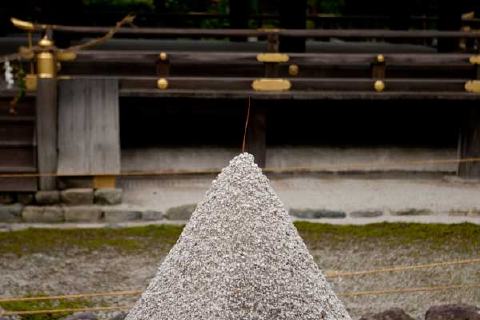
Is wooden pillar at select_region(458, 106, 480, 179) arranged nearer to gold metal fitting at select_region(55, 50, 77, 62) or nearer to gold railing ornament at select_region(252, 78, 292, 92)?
gold railing ornament at select_region(252, 78, 292, 92)

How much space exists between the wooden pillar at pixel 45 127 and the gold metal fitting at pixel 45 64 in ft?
0.23

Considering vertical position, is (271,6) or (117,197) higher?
(271,6)

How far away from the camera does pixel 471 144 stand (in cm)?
1148

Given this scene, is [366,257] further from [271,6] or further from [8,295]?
[271,6]

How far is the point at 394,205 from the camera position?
10.3 metres

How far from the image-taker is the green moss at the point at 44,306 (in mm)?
6746

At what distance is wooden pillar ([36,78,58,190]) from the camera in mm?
9977

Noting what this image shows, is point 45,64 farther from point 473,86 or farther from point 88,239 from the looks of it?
point 473,86

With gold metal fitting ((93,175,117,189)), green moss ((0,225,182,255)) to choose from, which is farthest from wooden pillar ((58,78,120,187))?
green moss ((0,225,182,255))

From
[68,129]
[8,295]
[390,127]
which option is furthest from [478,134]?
[8,295]

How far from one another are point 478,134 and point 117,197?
5066 mm

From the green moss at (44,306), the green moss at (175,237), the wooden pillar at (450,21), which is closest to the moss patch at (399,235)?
the green moss at (175,237)

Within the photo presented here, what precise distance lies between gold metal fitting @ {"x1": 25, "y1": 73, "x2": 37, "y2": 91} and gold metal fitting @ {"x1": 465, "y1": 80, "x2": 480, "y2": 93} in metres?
5.74

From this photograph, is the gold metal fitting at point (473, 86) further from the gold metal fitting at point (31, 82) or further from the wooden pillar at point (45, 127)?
the gold metal fitting at point (31, 82)
